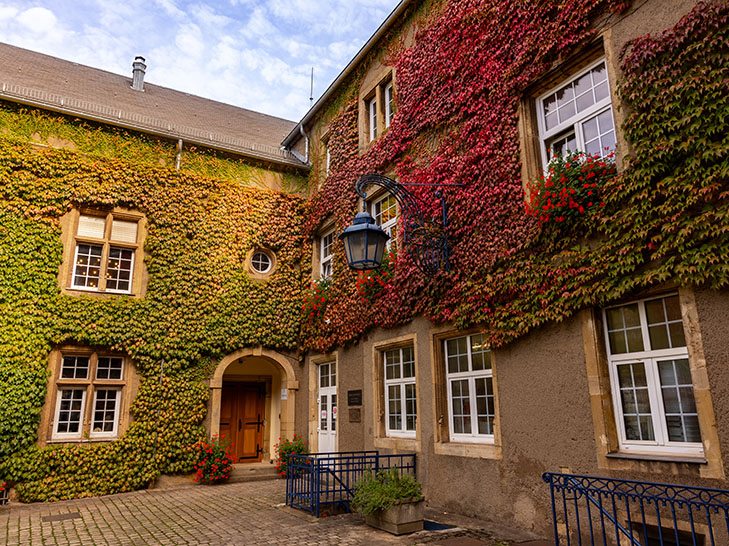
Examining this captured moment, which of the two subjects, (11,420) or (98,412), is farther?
(98,412)

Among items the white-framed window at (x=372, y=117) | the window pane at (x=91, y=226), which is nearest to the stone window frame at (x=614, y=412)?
the white-framed window at (x=372, y=117)

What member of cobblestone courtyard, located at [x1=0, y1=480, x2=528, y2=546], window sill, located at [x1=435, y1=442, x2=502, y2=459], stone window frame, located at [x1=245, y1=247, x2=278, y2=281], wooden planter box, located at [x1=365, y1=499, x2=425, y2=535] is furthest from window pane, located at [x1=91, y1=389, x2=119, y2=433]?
window sill, located at [x1=435, y1=442, x2=502, y2=459]

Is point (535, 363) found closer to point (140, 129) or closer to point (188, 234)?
point (188, 234)

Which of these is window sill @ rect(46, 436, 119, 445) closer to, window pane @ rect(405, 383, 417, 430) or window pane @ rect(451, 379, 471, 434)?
window pane @ rect(405, 383, 417, 430)

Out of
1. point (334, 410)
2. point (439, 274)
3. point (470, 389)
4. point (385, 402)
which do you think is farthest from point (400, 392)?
point (334, 410)

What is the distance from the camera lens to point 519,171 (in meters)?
6.94

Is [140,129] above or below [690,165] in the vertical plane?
above

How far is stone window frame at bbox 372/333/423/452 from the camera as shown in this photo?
825cm

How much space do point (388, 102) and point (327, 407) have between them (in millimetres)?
6719

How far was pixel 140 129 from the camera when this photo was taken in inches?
457

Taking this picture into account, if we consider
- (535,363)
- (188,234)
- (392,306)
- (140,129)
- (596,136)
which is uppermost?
(140,129)

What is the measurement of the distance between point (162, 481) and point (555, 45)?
409 inches

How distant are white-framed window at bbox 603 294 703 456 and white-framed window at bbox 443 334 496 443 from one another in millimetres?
1777

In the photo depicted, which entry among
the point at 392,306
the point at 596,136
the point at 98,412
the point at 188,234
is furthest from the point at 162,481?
the point at 596,136
